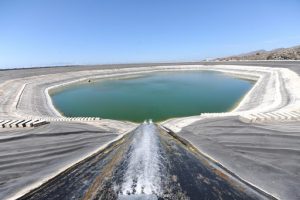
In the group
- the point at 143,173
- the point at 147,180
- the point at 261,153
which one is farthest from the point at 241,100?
the point at 147,180

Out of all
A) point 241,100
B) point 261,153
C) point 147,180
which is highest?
point 147,180

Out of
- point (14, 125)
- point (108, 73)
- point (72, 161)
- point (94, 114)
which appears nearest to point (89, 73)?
point (108, 73)

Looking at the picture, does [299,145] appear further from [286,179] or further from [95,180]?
[95,180]

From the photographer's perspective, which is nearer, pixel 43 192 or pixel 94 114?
pixel 43 192

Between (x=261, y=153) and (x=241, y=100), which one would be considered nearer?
(x=261, y=153)

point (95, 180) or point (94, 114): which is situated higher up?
point (95, 180)

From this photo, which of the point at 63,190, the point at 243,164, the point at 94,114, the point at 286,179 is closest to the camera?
the point at 63,190

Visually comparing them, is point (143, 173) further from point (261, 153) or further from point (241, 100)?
point (241, 100)

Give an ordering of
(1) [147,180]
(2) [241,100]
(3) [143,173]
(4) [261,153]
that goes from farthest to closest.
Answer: (2) [241,100], (4) [261,153], (3) [143,173], (1) [147,180]

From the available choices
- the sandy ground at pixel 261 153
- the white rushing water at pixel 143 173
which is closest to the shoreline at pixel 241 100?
the sandy ground at pixel 261 153

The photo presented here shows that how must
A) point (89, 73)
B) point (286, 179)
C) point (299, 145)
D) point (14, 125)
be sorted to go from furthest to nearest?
point (89, 73) < point (14, 125) < point (299, 145) < point (286, 179)
